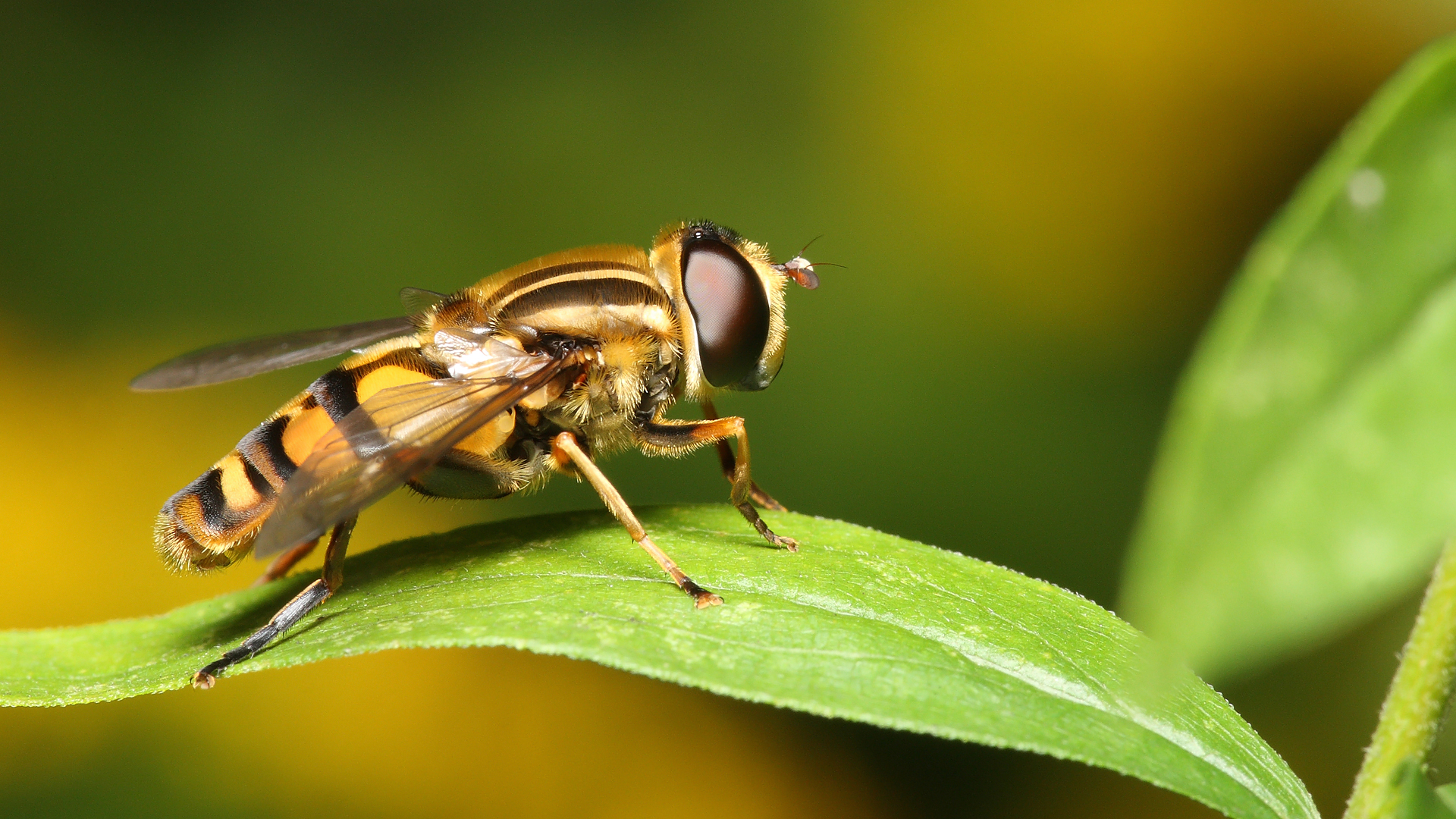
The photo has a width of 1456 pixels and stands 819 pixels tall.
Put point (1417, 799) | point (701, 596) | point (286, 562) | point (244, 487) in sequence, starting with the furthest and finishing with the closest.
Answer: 1. point (286, 562)
2. point (244, 487)
3. point (701, 596)
4. point (1417, 799)

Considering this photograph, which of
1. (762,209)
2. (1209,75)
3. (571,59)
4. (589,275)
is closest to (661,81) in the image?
(571,59)

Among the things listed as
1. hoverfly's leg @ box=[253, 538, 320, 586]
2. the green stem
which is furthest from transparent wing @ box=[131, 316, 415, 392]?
the green stem

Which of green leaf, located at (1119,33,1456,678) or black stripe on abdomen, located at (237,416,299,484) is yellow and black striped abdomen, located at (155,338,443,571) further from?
green leaf, located at (1119,33,1456,678)

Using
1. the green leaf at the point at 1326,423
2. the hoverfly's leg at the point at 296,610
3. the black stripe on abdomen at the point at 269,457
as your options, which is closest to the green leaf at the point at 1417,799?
the green leaf at the point at 1326,423

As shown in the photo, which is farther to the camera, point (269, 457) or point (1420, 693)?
point (269, 457)

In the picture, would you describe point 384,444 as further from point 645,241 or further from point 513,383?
point 645,241

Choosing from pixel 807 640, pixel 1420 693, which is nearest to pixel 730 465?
pixel 807 640
